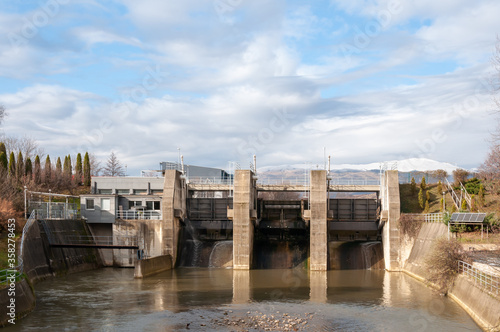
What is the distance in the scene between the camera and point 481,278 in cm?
2581

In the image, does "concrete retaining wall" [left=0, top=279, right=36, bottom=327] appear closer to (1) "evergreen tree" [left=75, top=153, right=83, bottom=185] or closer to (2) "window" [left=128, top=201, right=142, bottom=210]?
(2) "window" [left=128, top=201, right=142, bottom=210]

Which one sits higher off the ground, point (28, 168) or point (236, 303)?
point (28, 168)

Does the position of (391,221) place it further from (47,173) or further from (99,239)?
(47,173)

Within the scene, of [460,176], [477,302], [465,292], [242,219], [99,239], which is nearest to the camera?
[477,302]

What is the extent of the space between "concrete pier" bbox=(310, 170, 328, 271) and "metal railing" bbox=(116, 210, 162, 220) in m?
16.3

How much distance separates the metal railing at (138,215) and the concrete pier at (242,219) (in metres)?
9.99

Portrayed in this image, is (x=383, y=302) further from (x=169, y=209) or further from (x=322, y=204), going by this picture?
(x=169, y=209)

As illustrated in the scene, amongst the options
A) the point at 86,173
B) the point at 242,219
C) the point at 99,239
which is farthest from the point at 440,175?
the point at 86,173

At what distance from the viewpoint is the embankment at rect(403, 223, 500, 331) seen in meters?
22.4

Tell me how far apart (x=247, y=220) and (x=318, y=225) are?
6.35 m

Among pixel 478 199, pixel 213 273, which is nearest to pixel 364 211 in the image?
pixel 478 199

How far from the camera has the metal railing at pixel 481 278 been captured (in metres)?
23.3

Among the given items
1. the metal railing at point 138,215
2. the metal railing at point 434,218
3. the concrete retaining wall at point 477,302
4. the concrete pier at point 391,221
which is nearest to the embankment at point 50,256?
the metal railing at point 138,215

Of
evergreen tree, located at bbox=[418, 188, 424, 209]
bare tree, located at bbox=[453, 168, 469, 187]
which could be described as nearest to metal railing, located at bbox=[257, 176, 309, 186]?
evergreen tree, located at bbox=[418, 188, 424, 209]
